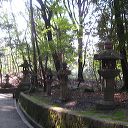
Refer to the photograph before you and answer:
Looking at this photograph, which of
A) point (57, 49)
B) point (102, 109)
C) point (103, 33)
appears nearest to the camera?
point (102, 109)

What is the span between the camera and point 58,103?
15969 mm

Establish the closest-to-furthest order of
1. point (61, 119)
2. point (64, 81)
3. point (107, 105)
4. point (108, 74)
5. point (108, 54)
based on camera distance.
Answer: point (61, 119) < point (107, 105) < point (108, 74) < point (108, 54) < point (64, 81)

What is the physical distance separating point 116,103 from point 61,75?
13.1 ft

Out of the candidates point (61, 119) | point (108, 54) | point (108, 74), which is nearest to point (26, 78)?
point (108, 54)

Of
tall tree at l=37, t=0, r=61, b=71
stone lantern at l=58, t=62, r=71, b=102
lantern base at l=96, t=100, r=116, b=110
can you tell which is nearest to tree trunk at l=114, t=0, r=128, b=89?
stone lantern at l=58, t=62, r=71, b=102

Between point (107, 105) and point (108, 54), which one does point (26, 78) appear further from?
point (107, 105)

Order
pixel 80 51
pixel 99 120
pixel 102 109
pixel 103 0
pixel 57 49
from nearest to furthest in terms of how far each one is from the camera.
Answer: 1. pixel 99 120
2. pixel 102 109
3. pixel 103 0
4. pixel 57 49
5. pixel 80 51

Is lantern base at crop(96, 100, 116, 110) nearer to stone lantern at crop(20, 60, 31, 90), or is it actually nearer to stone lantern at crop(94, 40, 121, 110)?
stone lantern at crop(94, 40, 121, 110)

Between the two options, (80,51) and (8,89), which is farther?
(8,89)

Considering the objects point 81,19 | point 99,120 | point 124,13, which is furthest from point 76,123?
point 81,19

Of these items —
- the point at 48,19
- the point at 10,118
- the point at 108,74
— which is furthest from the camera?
the point at 48,19

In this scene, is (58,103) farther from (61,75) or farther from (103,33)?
(103,33)

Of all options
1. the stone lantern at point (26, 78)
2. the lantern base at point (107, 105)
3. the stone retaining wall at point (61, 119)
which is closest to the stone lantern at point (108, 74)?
the lantern base at point (107, 105)

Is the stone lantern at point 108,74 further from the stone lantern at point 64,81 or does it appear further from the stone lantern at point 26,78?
the stone lantern at point 26,78
